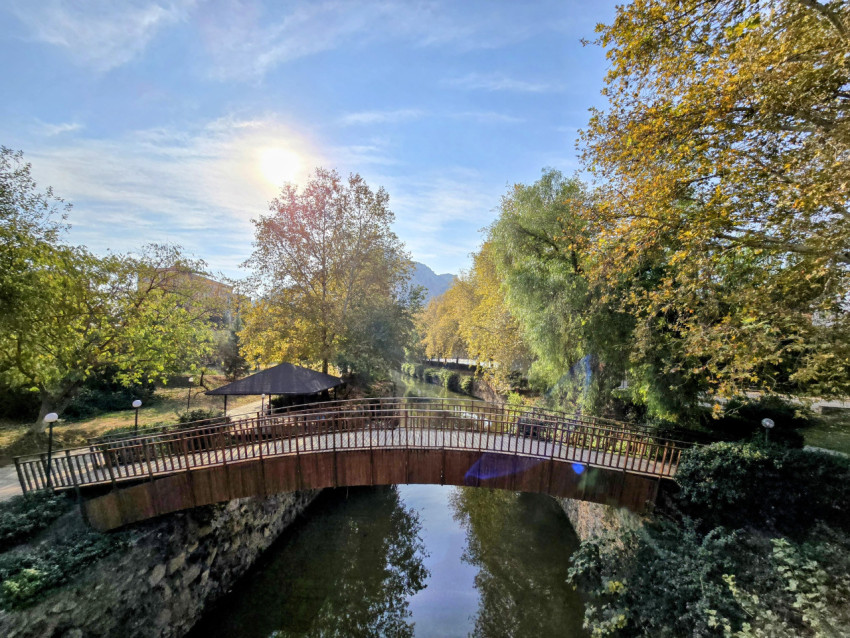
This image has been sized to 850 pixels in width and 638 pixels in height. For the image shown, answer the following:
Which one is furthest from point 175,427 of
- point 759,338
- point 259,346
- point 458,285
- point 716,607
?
point 458,285

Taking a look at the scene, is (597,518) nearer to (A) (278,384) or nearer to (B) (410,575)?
(B) (410,575)

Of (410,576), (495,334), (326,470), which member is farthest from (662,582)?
(495,334)

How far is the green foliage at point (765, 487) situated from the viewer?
5480mm

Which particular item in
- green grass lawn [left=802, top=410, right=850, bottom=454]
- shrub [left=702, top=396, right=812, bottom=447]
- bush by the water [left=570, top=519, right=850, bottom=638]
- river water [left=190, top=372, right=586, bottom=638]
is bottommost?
river water [left=190, top=372, right=586, bottom=638]

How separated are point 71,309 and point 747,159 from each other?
1818 centimetres

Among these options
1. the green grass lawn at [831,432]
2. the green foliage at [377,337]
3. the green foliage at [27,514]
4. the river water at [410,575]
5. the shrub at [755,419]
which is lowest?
the river water at [410,575]

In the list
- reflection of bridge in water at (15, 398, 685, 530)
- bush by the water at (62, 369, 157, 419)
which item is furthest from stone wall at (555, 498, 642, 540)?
bush by the water at (62, 369, 157, 419)

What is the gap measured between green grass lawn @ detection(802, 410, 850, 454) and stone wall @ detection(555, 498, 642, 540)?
4.78 m

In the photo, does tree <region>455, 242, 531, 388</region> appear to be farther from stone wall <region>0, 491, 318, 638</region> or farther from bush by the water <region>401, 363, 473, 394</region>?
stone wall <region>0, 491, 318, 638</region>

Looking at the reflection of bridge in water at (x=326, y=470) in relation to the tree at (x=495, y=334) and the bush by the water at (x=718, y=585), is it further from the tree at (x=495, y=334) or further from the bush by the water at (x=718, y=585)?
the tree at (x=495, y=334)

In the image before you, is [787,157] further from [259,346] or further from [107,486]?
[259,346]

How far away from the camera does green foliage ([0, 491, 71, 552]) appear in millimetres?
5711

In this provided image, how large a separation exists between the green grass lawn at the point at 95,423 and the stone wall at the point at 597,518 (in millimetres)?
13796

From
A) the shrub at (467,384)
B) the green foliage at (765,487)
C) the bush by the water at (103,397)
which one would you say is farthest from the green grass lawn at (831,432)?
the bush by the water at (103,397)
